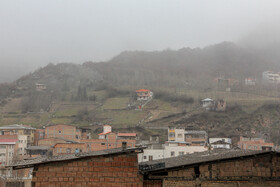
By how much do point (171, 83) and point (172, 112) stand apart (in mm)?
55062

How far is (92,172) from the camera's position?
9.53m

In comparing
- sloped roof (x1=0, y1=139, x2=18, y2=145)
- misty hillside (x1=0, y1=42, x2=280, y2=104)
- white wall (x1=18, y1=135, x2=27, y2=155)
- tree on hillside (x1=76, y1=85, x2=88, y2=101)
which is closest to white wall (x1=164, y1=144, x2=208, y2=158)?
sloped roof (x1=0, y1=139, x2=18, y2=145)

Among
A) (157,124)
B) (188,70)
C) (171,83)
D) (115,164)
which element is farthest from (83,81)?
(115,164)

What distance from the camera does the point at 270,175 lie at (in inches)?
388

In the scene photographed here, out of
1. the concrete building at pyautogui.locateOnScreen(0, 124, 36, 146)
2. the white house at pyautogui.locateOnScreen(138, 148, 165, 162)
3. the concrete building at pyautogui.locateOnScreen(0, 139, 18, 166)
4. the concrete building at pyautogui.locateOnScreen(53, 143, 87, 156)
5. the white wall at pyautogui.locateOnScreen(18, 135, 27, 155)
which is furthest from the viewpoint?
the concrete building at pyautogui.locateOnScreen(0, 124, 36, 146)

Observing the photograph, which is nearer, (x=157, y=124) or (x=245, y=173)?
(x=245, y=173)

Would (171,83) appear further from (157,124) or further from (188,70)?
(157,124)

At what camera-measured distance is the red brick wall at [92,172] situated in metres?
9.44

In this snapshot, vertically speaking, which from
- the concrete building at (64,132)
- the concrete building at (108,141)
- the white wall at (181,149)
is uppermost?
the concrete building at (64,132)

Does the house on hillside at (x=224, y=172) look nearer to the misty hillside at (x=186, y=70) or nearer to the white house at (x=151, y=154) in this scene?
the white house at (x=151, y=154)

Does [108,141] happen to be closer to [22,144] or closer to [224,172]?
[22,144]

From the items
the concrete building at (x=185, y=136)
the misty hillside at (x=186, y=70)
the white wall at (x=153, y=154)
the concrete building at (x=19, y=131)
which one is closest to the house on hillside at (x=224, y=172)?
the white wall at (x=153, y=154)

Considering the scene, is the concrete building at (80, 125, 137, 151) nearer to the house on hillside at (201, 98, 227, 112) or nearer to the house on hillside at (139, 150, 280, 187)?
the house on hillside at (139, 150, 280, 187)

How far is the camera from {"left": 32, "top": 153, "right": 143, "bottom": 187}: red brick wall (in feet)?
31.0
